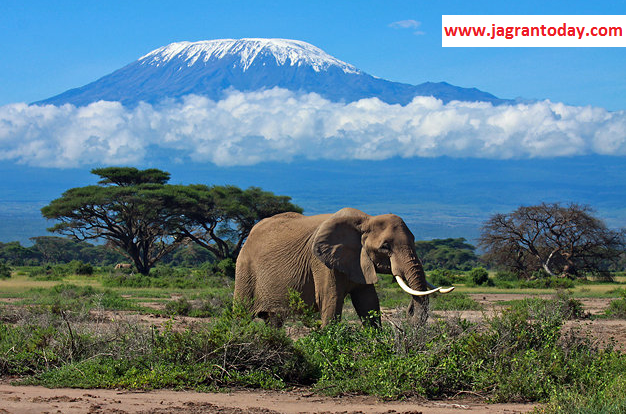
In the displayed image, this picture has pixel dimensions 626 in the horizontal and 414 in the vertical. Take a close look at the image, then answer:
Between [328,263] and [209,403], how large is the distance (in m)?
3.18

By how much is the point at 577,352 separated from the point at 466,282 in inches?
1136

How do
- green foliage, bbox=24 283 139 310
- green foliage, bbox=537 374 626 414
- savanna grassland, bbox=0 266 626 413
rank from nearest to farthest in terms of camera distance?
green foliage, bbox=537 374 626 414 → savanna grassland, bbox=0 266 626 413 → green foliage, bbox=24 283 139 310

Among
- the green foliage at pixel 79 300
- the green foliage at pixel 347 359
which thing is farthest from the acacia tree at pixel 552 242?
the green foliage at pixel 347 359

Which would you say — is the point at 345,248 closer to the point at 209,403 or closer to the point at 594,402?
the point at 209,403

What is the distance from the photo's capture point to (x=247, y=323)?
31.4 ft

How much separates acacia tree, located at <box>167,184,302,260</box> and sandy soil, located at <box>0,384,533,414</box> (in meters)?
37.9

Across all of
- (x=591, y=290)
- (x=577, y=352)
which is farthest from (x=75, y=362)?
(x=591, y=290)

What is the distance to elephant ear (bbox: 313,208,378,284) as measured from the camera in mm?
10344

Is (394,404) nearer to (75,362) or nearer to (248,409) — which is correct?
(248,409)

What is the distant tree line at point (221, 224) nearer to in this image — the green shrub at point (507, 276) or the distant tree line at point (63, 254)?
the green shrub at point (507, 276)

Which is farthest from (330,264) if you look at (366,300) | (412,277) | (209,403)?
(209,403)

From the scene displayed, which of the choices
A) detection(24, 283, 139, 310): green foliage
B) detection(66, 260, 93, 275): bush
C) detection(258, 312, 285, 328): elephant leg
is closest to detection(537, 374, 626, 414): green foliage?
detection(258, 312, 285, 328): elephant leg

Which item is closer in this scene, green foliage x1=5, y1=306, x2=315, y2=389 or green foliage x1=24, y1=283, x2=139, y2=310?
green foliage x1=5, y1=306, x2=315, y2=389

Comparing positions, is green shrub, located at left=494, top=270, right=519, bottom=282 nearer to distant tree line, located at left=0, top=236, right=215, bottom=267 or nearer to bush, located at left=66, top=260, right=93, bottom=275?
bush, located at left=66, top=260, right=93, bottom=275
